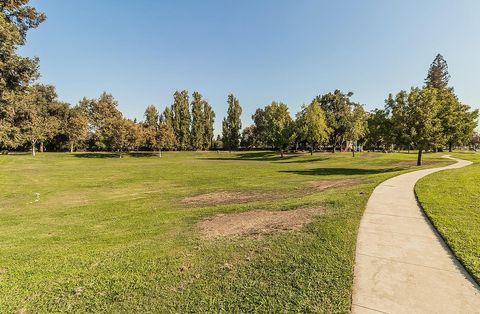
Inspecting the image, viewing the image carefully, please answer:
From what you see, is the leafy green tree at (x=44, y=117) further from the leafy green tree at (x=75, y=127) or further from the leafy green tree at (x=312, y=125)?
the leafy green tree at (x=312, y=125)

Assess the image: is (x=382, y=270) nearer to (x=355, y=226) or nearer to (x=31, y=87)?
(x=355, y=226)

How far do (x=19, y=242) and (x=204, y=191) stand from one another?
32.6ft

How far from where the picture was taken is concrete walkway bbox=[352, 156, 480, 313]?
12.8ft

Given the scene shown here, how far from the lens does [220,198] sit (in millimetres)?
14180

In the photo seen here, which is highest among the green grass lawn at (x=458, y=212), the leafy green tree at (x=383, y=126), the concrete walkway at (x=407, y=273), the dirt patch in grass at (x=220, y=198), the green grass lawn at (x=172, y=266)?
the leafy green tree at (x=383, y=126)

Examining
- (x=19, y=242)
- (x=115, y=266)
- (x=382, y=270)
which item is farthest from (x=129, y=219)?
(x=382, y=270)

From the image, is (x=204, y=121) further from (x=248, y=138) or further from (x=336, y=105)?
(x=336, y=105)

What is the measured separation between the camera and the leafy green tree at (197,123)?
281 ft

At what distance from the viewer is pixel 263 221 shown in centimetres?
832

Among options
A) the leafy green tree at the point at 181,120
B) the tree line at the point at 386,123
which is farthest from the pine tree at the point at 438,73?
the leafy green tree at the point at 181,120

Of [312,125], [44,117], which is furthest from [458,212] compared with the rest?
[44,117]

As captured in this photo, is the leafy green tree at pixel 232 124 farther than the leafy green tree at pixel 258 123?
No

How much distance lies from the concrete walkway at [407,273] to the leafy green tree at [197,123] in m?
79.9

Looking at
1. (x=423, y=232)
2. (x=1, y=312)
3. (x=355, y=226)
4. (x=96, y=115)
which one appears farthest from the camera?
(x=96, y=115)
